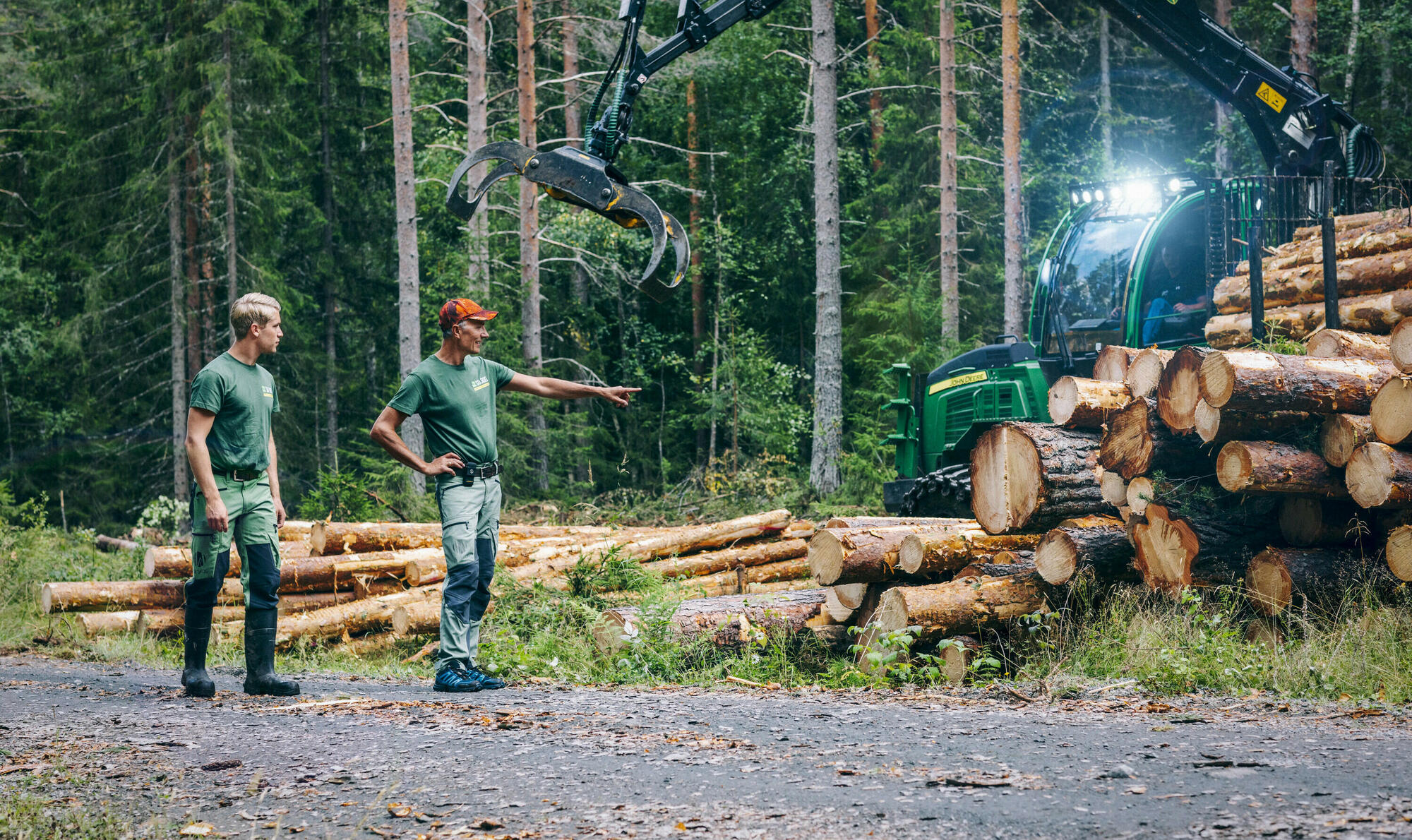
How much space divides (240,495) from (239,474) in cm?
11

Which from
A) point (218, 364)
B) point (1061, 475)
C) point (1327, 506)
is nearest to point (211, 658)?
point (218, 364)

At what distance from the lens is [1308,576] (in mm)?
6992

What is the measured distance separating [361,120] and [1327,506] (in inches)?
978

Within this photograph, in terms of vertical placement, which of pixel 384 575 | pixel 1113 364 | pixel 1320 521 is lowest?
pixel 384 575

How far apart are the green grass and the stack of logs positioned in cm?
26

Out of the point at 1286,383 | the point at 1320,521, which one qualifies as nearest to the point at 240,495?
the point at 1286,383

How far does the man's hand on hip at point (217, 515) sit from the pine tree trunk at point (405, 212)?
37.2 feet

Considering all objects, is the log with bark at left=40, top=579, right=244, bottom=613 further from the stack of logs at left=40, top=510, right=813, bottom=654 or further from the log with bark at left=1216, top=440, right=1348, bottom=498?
the log with bark at left=1216, top=440, right=1348, bottom=498

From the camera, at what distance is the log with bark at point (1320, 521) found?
7.24 meters

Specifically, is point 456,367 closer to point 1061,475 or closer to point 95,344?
point 1061,475

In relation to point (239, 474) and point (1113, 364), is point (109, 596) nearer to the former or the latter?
point (239, 474)

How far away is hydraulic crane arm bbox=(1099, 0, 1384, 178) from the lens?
9922mm

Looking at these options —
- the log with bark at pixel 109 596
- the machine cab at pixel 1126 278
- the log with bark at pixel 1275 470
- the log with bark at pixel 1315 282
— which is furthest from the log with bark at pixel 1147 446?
the log with bark at pixel 109 596

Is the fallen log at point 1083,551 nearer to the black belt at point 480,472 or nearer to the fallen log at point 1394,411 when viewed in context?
the fallen log at point 1394,411
